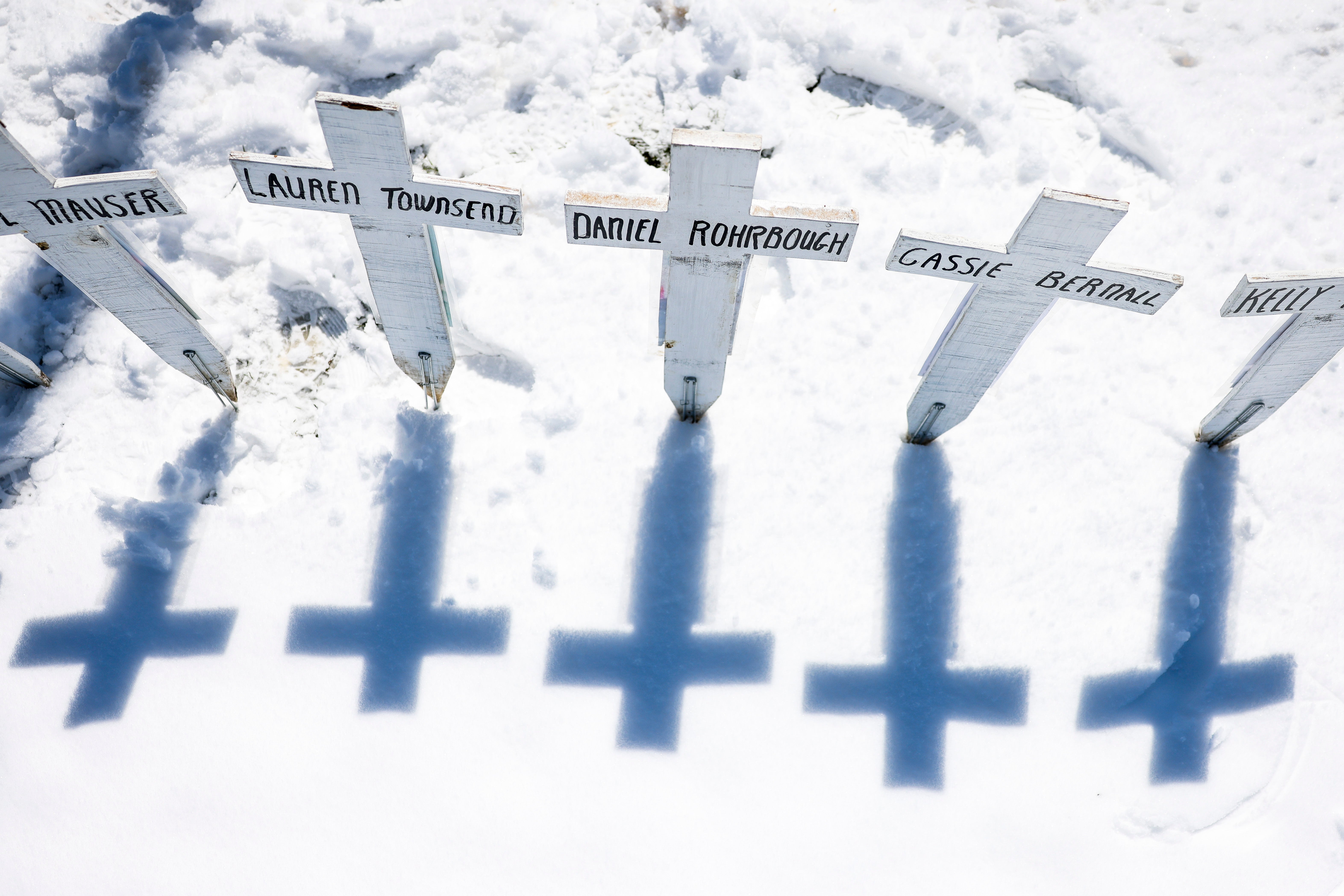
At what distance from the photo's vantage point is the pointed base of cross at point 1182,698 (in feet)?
9.46

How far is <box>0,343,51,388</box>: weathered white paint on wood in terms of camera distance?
3.09m

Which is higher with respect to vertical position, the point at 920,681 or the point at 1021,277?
the point at 1021,277

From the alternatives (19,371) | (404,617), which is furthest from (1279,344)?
(19,371)

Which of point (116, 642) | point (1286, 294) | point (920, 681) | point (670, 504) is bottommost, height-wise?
point (116, 642)

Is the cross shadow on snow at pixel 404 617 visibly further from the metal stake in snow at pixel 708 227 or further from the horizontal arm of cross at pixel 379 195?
the metal stake in snow at pixel 708 227

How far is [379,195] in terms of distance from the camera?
98.0 inches

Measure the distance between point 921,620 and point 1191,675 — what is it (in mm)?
1010

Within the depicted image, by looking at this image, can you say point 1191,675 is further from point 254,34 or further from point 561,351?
point 254,34

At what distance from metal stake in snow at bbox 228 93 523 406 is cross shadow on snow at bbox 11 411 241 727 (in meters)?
1.24

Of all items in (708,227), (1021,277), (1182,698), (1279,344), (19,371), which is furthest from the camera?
(19,371)

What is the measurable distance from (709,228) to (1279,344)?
2092 mm

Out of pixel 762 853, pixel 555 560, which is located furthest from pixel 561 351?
pixel 762 853

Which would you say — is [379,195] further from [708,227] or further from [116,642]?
[116,642]

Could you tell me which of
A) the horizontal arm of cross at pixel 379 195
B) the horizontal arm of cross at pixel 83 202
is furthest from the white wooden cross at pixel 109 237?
the horizontal arm of cross at pixel 379 195
